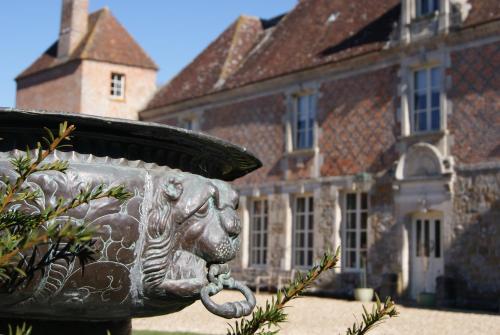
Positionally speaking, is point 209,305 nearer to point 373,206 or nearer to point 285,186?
point 373,206

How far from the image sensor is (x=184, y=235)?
3.02 meters

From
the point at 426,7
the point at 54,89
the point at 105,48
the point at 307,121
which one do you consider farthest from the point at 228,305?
the point at 54,89

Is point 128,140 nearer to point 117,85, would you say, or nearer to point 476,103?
point 476,103

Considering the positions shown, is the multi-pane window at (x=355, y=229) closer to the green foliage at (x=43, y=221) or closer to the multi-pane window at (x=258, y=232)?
the multi-pane window at (x=258, y=232)

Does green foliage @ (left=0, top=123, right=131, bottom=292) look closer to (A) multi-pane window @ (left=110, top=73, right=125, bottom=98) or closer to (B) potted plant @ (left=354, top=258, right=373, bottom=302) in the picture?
(B) potted plant @ (left=354, top=258, right=373, bottom=302)

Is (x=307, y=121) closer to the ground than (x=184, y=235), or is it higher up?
higher up

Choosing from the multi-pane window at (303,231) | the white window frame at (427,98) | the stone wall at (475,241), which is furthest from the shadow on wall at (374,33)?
the stone wall at (475,241)

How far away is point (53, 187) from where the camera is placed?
279 centimetres

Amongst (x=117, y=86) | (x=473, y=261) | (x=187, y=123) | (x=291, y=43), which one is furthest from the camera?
(x=117, y=86)

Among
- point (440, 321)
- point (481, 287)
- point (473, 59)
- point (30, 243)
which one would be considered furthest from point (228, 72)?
point (30, 243)

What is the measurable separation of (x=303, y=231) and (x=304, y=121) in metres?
2.67

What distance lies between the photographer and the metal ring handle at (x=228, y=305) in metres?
2.87

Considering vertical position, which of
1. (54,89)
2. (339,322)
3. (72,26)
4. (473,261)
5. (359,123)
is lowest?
(339,322)

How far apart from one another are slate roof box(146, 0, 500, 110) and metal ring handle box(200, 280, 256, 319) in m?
12.2
